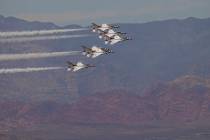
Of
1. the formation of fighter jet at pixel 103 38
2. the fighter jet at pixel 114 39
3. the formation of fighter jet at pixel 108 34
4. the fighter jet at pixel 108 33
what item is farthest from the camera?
the fighter jet at pixel 108 33

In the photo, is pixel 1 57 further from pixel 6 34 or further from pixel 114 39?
pixel 114 39

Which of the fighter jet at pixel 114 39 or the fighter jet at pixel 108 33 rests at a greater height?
the fighter jet at pixel 108 33

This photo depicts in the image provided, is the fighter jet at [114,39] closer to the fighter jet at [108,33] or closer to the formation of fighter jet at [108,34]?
the formation of fighter jet at [108,34]

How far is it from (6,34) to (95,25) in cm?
2518

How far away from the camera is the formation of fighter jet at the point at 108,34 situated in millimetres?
A: 179125

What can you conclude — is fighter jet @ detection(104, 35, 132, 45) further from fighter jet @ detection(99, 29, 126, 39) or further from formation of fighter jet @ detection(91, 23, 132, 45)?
fighter jet @ detection(99, 29, 126, 39)

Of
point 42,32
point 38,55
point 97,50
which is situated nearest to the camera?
point 42,32

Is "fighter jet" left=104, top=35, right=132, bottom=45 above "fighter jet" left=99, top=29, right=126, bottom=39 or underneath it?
underneath

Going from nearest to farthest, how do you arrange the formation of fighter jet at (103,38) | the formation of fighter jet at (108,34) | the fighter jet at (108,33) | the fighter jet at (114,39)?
the formation of fighter jet at (103,38) < the fighter jet at (114,39) < the formation of fighter jet at (108,34) < the fighter jet at (108,33)

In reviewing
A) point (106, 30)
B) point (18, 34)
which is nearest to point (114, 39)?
point (106, 30)

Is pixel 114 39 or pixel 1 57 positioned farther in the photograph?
pixel 114 39

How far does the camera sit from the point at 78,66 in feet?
561

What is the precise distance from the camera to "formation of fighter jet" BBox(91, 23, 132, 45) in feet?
588

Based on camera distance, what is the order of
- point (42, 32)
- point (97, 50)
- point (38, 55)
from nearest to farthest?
1. point (42, 32)
2. point (38, 55)
3. point (97, 50)
